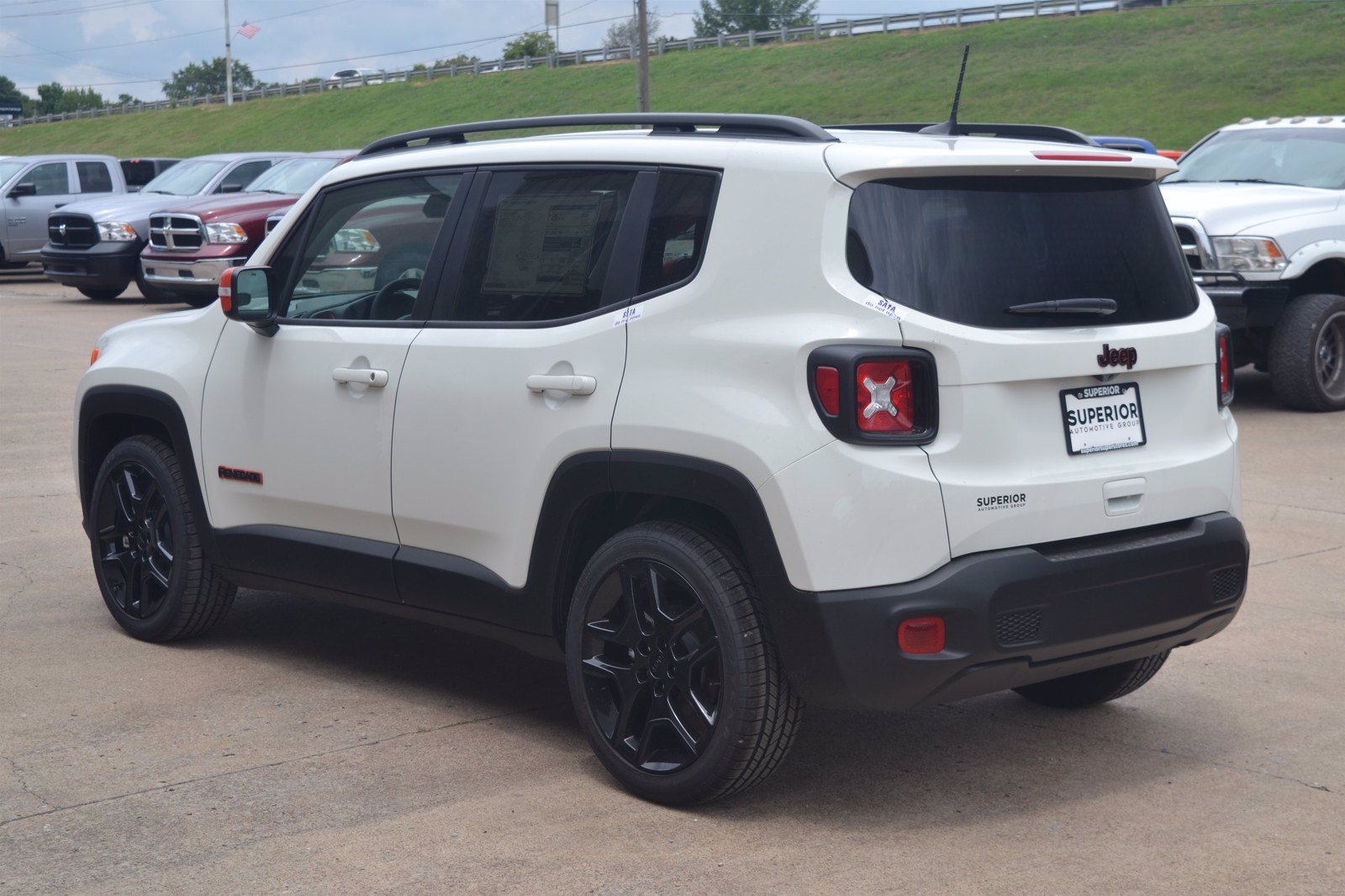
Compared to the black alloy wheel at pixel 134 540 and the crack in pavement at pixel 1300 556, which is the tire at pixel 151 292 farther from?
the crack in pavement at pixel 1300 556

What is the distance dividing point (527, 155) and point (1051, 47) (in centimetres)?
6028

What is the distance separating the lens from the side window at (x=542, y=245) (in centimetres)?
447

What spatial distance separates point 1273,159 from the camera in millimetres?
12438

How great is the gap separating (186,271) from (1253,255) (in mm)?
12816

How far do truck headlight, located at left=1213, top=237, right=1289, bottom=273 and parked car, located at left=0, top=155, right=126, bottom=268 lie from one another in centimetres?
1872

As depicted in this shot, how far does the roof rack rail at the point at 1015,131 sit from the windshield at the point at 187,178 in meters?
17.7

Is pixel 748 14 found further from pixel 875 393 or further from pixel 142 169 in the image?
pixel 875 393

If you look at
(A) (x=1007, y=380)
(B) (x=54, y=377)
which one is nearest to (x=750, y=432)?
(A) (x=1007, y=380)

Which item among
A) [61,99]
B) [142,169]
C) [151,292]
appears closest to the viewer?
[151,292]

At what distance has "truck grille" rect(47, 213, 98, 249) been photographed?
21375 mm

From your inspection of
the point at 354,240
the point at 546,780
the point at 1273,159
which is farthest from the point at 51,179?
the point at 546,780

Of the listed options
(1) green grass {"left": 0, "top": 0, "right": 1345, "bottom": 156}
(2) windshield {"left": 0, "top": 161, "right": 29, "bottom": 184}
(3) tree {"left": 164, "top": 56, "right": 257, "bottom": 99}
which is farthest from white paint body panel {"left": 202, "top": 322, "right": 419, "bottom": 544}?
(3) tree {"left": 164, "top": 56, "right": 257, "bottom": 99}

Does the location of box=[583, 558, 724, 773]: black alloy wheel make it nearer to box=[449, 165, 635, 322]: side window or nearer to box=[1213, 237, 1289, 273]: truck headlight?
box=[449, 165, 635, 322]: side window

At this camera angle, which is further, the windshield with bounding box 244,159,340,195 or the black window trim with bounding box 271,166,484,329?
the windshield with bounding box 244,159,340,195
